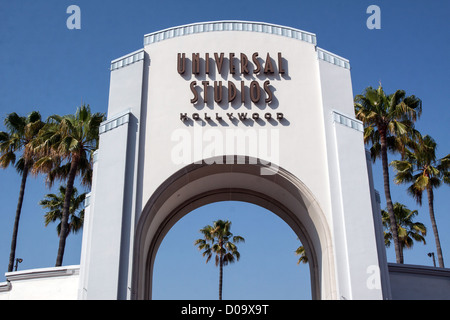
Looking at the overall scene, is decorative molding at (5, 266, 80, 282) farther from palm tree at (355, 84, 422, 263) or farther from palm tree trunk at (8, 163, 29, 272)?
palm tree at (355, 84, 422, 263)

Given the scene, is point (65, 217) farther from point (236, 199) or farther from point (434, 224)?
point (434, 224)

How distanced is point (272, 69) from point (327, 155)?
Result: 11.0 ft

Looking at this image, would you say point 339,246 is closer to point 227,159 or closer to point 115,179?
point 227,159

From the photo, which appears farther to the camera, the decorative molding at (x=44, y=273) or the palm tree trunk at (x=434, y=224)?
the palm tree trunk at (x=434, y=224)

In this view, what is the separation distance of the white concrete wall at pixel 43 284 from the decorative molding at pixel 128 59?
21.5 feet

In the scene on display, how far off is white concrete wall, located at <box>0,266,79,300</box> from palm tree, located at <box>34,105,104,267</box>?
624cm

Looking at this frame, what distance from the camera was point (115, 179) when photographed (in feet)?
48.2

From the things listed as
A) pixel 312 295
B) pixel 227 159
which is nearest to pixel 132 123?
pixel 227 159

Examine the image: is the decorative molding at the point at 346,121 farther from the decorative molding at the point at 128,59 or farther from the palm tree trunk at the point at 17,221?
the palm tree trunk at the point at 17,221

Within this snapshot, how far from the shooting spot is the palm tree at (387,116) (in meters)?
24.1

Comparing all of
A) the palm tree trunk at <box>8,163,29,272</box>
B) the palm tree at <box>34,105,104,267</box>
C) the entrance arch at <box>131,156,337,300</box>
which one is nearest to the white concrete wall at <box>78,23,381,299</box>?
the entrance arch at <box>131,156,337,300</box>

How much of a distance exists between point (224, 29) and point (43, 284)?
32.8 ft

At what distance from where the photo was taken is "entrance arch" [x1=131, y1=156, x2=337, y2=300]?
14711 mm

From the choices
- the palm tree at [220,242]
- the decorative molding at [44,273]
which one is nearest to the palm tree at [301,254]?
the palm tree at [220,242]
